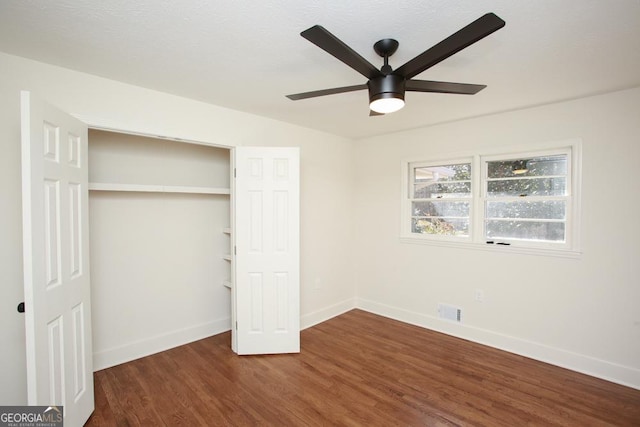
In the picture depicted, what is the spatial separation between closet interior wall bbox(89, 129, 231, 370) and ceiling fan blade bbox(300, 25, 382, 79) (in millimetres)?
2219

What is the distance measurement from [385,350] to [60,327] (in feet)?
9.05

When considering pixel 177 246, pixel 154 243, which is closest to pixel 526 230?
pixel 177 246

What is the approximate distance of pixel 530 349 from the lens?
305 centimetres

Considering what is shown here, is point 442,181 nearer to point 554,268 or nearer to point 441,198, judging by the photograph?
point 441,198

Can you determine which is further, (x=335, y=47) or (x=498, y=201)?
(x=498, y=201)

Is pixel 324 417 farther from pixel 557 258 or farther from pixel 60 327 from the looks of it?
pixel 557 258

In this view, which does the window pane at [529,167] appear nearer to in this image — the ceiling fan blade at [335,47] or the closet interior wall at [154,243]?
the ceiling fan blade at [335,47]

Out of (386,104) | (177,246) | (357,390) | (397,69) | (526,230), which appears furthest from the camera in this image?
(177,246)

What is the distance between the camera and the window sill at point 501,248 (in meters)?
2.88

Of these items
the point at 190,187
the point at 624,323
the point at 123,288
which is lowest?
the point at 624,323

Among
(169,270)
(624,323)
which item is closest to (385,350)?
(624,323)

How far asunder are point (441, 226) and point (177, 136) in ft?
10.3

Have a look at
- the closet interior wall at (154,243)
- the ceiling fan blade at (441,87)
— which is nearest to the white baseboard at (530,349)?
the closet interior wall at (154,243)

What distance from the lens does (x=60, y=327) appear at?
182 centimetres
